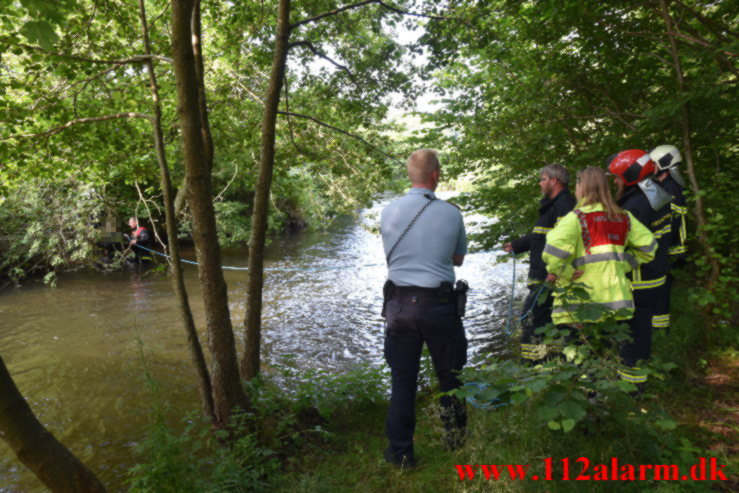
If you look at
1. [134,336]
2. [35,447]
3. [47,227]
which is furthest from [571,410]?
[47,227]

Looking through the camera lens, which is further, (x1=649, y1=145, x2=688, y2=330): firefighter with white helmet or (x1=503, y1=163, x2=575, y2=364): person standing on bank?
(x1=503, y1=163, x2=575, y2=364): person standing on bank

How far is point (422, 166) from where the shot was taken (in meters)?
2.65

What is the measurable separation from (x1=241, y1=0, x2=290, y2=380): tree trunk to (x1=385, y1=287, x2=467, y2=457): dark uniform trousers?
82.8 inches

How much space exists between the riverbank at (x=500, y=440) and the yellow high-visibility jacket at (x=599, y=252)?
0.64 meters

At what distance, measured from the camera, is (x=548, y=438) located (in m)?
2.18

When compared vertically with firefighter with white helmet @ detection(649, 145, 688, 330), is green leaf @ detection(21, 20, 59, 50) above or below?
above

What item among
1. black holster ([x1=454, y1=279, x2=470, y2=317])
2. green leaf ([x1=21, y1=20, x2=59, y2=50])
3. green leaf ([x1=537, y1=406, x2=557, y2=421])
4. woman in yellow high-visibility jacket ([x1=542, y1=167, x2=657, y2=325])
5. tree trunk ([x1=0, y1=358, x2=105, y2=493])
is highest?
green leaf ([x1=21, y1=20, x2=59, y2=50])

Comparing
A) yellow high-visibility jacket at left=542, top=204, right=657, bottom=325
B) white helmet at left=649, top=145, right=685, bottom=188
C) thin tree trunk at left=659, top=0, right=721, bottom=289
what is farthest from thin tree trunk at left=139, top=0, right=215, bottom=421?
thin tree trunk at left=659, top=0, right=721, bottom=289

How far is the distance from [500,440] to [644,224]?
2131 millimetres

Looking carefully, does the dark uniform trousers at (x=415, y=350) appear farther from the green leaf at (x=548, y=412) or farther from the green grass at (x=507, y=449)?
the green leaf at (x=548, y=412)

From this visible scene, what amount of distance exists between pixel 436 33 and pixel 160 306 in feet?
27.8

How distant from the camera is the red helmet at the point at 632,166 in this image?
3256mm

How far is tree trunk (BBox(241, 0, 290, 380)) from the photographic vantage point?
4.04 m

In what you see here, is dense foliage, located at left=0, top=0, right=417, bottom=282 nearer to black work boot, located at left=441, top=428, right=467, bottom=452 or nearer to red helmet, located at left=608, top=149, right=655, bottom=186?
red helmet, located at left=608, top=149, right=655, bottom=186
